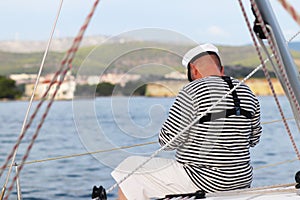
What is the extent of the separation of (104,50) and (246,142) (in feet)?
1.82

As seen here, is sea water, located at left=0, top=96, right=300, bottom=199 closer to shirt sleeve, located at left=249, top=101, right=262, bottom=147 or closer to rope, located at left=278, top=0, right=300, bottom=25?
shirt sleeve, located at left=249, top=101, right=262, bottom=147

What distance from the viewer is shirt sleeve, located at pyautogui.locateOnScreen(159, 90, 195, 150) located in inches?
83.4

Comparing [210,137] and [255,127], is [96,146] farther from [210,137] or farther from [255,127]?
[255,127]

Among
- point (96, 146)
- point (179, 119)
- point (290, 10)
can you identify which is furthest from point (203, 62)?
point (290, 10)

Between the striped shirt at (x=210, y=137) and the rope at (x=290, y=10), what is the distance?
0.64 meters

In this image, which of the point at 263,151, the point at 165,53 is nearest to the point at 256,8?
the point at 165,53

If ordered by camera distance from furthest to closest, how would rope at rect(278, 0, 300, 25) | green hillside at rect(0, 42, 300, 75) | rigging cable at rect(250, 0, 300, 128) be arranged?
green hillside at rect(0, 42, 300, 75) → rigging cable at rect(250, 0, 300, 128) → rope at rect(278, 0, 300, 25)

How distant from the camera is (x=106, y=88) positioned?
7.22ft

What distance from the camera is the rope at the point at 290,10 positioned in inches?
56.9

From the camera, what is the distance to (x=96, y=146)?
6.99 feet

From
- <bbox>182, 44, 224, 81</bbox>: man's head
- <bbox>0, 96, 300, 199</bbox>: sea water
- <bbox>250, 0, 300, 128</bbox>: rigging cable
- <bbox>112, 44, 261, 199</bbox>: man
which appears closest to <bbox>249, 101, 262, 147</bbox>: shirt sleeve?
<bbox>112, 44, 261, 199</bbox>: man

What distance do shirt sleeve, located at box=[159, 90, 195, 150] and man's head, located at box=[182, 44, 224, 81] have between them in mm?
123

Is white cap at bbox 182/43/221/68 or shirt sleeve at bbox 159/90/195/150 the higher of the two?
white cap at bbox 182/43/221/68

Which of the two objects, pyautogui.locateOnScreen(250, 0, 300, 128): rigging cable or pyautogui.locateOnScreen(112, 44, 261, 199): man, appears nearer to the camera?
pyautogui.locateOnScreen(250, 0, 300, 128): rigging cable
